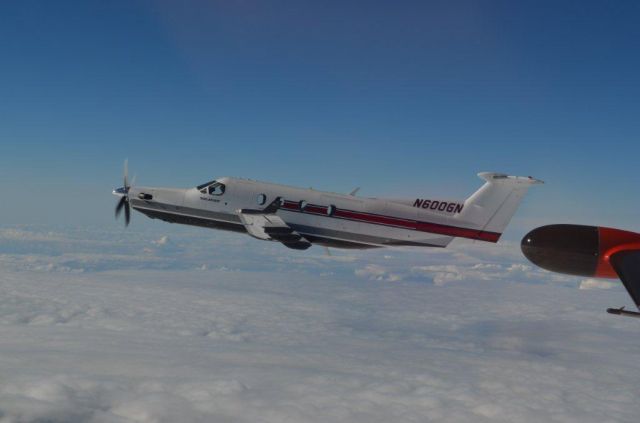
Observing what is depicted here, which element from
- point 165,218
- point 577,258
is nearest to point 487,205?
point 577,258

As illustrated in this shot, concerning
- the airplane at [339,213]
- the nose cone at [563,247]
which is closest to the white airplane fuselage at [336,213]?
the airplane at [339,213]

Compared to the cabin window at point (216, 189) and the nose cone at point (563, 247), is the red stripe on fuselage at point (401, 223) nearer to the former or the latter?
the nose cone at point (563, 247)

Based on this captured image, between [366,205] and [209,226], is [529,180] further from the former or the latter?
[209,226]

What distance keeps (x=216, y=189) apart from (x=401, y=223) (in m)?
9.50

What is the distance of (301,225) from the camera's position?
66.3 ft

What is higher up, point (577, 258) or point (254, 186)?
point (254, 186)

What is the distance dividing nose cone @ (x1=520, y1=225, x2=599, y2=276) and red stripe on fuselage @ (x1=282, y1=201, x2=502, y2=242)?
252 centimetres

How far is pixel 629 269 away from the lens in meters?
16.9

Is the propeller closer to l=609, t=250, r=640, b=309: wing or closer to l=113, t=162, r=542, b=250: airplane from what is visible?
l=113, t=162, r=542, b=250: airplane

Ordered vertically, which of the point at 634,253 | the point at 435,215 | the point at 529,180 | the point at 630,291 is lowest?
the point at 630,291

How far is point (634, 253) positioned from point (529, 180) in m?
5.22

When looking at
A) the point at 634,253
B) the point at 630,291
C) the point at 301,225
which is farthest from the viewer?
the point at 301,225

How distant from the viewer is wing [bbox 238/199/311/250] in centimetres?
1858

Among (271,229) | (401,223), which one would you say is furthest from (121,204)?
(401,223)
